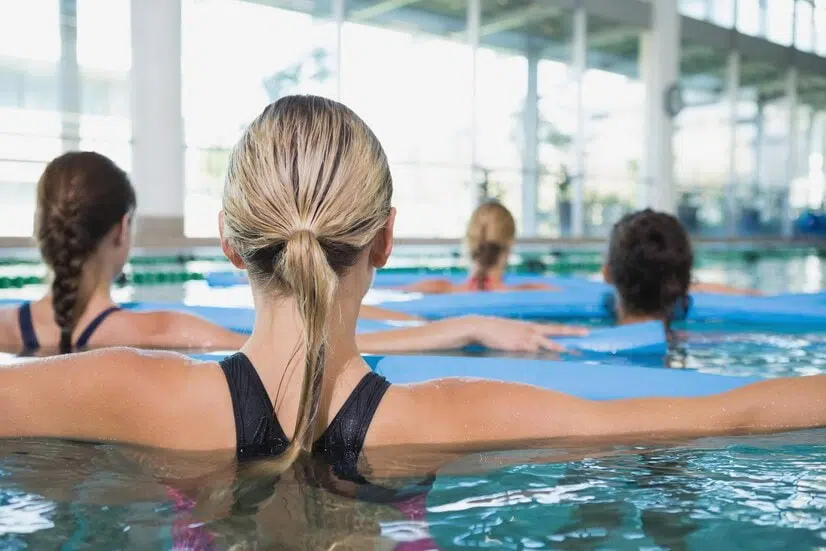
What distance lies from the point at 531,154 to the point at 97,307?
11.5 m

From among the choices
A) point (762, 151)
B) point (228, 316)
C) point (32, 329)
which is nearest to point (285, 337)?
point (32, 329)

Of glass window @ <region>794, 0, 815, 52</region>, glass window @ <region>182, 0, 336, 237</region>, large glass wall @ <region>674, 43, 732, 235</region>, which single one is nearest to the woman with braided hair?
glass window @ <region>182, 0, 336, 237</region>

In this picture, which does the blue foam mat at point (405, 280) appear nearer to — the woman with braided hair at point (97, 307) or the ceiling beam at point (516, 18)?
the woman with braided hair at point (97, 307)

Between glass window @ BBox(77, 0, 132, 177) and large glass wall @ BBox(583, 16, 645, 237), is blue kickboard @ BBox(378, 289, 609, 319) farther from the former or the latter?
large glass wall @ BBox(583, 16, 645, 237)

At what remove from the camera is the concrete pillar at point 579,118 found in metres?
13.2

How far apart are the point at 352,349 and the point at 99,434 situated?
0.50 m

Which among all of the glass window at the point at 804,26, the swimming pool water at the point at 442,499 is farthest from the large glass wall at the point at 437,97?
the swimming pool water at the point at 442,499

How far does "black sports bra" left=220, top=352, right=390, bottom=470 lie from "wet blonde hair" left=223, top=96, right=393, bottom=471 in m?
0.11

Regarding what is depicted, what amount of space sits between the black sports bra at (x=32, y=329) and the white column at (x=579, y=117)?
1189cm

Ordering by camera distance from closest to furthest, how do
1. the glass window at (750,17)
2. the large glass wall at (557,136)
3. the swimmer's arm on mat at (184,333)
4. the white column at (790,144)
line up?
1. the swimmer's arm on mat at (184,333)
2. the large glass wall at (557,136)
3. the glass window at (750,17)
4. the white column at (790,144)

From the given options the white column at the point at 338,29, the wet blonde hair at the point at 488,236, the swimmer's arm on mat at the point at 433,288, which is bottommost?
the swimmer's arm on mat at the point at 433,288

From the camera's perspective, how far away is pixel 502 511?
1332 millimetres

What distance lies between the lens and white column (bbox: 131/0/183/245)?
895 cm

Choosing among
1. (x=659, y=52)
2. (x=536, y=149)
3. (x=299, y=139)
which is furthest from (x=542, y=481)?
(x=659, y=52)
